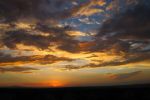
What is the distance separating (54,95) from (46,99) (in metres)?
1.72

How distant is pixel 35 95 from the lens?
89.8 feet

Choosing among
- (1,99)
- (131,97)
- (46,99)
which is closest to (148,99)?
(131,97)

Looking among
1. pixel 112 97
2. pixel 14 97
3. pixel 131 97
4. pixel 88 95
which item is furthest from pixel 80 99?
pixel 14 97

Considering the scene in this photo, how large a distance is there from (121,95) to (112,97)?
129cm

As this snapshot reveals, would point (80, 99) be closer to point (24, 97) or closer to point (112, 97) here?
point (112, 97)

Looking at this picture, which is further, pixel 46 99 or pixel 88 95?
pixel 88 95

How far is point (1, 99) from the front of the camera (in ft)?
84.5

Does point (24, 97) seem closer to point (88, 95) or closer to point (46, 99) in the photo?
point (46, 99)

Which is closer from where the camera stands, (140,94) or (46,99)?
(46,99)

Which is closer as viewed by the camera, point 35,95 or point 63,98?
point 63,98

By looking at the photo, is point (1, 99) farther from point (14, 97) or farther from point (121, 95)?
point (121, 95)

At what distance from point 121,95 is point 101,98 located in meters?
2.67

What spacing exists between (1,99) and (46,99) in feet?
14.5

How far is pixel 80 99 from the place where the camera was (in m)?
25.9
